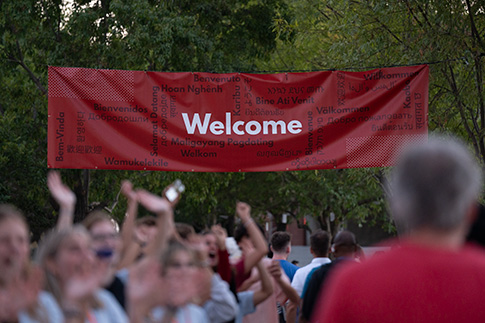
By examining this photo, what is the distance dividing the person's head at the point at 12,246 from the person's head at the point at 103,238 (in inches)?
18.8

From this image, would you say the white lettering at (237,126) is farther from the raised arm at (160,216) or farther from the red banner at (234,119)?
the raised arm at (160,216)

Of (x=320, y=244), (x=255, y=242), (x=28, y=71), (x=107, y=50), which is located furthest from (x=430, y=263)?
(x=28, y=71)

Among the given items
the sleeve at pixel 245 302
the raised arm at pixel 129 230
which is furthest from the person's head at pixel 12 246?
the sleeve at pixel 245 302

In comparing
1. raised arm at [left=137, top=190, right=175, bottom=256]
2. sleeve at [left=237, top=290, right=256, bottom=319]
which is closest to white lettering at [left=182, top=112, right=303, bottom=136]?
sleeve at [left=237, top=290, right=256, bottom=319]

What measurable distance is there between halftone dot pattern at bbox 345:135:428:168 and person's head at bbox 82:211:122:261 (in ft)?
19.9

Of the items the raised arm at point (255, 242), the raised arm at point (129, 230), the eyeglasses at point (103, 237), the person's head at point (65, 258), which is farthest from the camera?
the raised arm at point (255, 242)

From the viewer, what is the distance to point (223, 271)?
241 inches

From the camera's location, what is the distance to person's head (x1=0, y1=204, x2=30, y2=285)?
340cm

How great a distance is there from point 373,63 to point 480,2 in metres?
2.45

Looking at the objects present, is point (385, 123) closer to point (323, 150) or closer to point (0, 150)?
point (323, 150)

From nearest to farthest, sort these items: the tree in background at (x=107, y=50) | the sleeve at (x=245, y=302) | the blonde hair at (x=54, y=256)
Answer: the blonde hair at (x=54, y=256) < the sleeve at (x=245, y=302) < the tree in background at (x=107, y=50)

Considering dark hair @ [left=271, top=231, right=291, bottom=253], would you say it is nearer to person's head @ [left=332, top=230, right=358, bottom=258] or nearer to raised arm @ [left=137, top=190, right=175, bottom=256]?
person's head @ [left=332, top=230, right=358, bottom=258]

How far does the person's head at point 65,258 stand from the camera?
3.26m

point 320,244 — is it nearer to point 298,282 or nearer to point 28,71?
point 298,282
